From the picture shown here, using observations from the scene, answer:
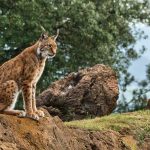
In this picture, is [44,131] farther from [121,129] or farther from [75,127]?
[121,129]

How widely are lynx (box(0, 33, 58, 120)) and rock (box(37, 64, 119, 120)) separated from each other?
24.2 feet

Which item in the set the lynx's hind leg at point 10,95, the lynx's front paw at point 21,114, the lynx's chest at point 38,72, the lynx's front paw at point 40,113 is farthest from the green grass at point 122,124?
the lynx's hind leg at point 10,95

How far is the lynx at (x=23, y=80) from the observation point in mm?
14766

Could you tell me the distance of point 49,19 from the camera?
3838 centimetres

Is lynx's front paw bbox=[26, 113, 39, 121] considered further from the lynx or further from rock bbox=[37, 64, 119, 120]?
rock bbox=[37, 64, 119, 120]

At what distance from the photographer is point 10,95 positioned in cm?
1469

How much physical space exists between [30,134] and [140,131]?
533 centimetres

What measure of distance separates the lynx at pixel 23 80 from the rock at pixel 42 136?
26 centimetres

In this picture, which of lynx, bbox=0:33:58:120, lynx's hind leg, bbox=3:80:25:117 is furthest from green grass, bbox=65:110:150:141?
lynx's hind leg, bbox=3:80:25:117

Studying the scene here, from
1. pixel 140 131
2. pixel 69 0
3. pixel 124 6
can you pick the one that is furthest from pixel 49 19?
pixel 140 131

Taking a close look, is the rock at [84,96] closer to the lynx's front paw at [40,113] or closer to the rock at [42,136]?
the rock at [42,136]

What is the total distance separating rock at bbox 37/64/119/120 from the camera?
76.0 ft

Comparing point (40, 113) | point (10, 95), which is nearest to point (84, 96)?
point (40, 113)

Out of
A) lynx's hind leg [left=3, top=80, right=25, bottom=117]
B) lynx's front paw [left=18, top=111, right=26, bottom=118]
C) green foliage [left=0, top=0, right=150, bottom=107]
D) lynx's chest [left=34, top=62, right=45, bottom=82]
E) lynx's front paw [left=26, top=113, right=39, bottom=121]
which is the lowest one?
lynx's front paw [left=26, top=113, right=39, bottom=121]
